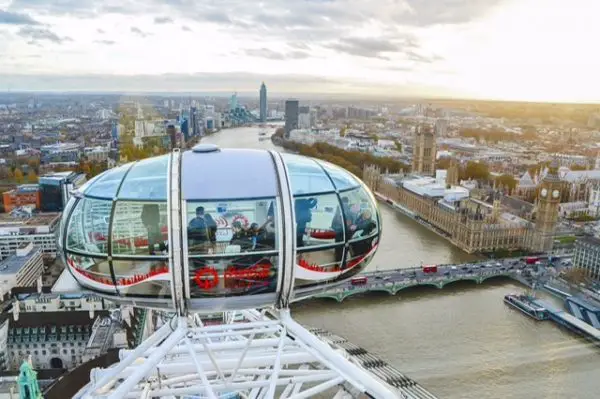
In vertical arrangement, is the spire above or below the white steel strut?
below

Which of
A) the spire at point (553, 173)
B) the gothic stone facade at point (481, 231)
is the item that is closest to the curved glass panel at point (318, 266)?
the gothic stone facade at point (481, 231)

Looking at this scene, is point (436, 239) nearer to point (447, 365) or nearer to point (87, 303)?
point (447, 365)

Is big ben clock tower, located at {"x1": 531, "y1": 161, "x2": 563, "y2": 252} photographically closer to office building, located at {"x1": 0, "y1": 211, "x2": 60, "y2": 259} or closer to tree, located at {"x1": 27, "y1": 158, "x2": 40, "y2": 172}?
office building, located at {"x1": 0, "y1": 211, "x2": 60, "y2": 259}

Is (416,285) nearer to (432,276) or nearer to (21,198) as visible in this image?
(432,276)

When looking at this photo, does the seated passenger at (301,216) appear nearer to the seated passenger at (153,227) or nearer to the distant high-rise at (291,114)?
the seated passenger at (153,227)

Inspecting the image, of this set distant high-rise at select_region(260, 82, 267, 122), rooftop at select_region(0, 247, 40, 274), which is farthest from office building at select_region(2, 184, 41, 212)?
distant high-rise at select_region(260, 82, 267, 122)

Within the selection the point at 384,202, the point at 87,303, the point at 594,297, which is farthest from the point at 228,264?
the point at 384,202
